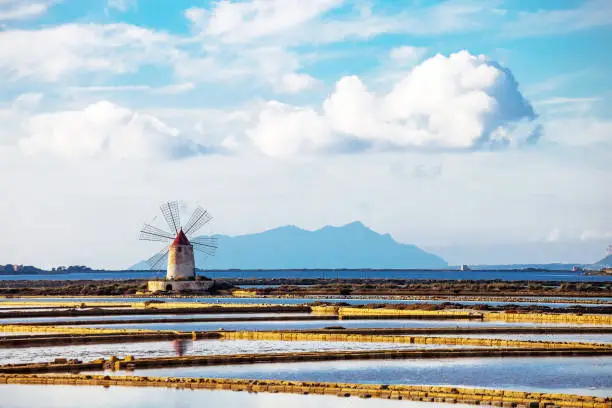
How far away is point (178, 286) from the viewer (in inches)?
3273

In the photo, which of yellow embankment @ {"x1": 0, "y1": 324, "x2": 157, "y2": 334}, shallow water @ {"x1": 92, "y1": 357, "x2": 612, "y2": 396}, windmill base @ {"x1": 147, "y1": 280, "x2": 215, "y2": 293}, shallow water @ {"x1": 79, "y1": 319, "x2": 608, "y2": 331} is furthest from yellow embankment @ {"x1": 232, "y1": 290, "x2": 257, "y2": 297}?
shallow water @ {"x1": 92, "y1": 357, "x2": 612, "y2": 396}

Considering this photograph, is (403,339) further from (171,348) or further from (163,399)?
(163,399)

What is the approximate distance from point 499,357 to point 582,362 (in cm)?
267

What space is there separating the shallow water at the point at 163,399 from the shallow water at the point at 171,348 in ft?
23.7

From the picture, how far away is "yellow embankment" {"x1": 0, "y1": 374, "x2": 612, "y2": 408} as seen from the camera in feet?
71.5

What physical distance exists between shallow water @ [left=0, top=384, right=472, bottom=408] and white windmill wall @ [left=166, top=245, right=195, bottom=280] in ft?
186

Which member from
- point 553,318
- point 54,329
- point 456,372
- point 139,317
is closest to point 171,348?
point 54,329

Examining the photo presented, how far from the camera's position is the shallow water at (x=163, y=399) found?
74.7ft

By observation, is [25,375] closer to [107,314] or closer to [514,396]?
[514,396]

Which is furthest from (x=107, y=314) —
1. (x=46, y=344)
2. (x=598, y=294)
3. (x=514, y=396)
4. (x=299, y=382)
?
(x=598, y=294)

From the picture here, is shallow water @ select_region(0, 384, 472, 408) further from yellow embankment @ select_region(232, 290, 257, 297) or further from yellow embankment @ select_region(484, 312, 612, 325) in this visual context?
yellow embankment @ select_region(232, 290, 257, 297)

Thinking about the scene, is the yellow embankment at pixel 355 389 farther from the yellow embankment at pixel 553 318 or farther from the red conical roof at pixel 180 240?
the red conical roof at pixel 180 240

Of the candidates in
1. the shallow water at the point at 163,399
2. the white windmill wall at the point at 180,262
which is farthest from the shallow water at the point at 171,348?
the white windmill wall at the point at 180,262

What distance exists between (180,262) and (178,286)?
6.61 feet
